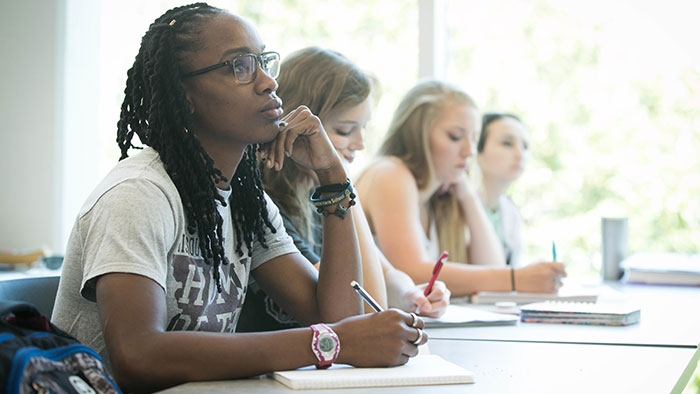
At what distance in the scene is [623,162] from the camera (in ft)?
14.8

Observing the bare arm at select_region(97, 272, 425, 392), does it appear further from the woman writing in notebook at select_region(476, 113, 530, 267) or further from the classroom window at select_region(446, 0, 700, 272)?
the classroom window at select_region(446, 0, 700, 272)

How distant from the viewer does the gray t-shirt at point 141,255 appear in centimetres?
113

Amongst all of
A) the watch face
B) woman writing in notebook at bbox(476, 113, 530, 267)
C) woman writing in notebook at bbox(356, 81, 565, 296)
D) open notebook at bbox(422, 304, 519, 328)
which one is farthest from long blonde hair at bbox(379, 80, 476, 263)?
the watch face

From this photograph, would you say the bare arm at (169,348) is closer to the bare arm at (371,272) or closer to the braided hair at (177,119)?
the braided hair at (177,119)

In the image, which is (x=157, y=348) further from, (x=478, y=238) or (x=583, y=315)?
(x=478, y=238)

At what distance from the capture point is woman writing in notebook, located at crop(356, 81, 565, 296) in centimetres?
228

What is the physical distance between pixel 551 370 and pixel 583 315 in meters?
0.57

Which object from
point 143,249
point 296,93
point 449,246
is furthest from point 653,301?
point 143,249

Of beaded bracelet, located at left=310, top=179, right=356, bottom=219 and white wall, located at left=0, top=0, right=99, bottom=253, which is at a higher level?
white wall, located at left=0, top=0, right=99, bottom=253

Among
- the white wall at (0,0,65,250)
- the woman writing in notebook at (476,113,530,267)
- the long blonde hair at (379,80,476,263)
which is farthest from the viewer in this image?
the white wall at (0,0,65,250)

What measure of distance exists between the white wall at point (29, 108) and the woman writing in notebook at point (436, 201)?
5.51 ft

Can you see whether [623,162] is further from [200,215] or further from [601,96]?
[200,215]

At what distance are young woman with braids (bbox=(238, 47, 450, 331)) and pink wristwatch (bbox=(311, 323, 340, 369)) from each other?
0.63 meters

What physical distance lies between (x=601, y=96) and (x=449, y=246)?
2163 mm
